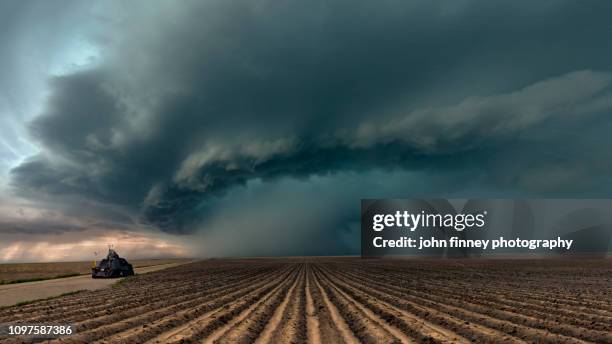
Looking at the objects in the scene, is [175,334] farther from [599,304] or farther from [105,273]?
[105,273]

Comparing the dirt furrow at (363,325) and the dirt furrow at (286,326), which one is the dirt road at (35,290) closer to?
the dirt furrow at (286,326)

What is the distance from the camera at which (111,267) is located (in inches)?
1464

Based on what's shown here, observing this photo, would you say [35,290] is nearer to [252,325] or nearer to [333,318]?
[252,325]

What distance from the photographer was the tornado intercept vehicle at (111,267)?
3684 cm

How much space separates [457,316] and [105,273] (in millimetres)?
32963

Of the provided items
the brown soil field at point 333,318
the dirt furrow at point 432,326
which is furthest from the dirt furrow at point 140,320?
the dirt furrow at point 432,326

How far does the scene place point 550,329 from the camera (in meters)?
11.0

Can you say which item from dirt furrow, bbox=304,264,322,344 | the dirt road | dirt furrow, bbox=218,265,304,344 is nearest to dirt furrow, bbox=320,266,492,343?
dirt furrow, bbox=304,264,322,344

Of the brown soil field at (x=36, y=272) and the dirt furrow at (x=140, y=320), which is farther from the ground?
the dirt furrow at (x=140, y=320)

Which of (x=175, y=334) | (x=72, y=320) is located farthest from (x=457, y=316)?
(x=72, y=320)

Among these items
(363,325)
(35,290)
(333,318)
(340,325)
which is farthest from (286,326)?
(35,290)

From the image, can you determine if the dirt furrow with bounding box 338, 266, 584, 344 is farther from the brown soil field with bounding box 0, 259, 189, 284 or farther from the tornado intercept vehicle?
the brown soil field with bounding box 0, 259, 189, 284

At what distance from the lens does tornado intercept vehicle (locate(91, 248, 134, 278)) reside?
3684cm

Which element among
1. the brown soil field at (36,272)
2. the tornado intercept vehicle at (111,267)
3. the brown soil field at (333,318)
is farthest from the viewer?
the brown soil field at (36,272)
